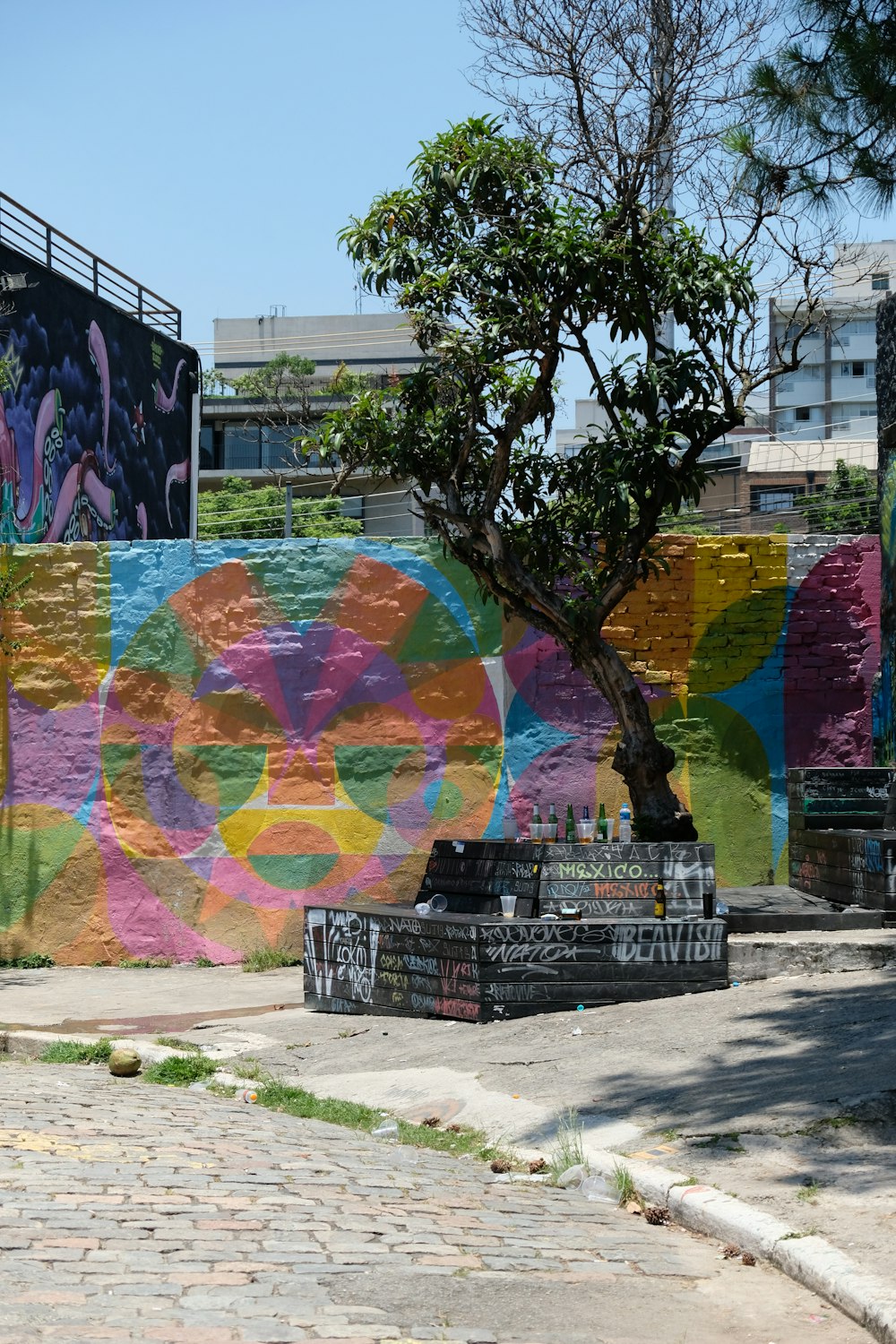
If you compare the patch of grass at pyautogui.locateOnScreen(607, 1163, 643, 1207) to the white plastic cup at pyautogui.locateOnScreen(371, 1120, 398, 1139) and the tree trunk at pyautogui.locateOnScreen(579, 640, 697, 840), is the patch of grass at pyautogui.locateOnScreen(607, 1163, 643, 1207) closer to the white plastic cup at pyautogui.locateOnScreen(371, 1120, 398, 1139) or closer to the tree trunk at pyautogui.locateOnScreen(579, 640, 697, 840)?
the white plastic cup at pyautogui.locateOnScreen(371, 1120, 398, 1139)

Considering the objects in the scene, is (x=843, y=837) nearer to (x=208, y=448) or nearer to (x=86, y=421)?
(x=86, y=421)

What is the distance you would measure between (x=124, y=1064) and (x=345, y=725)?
5232 millimetres

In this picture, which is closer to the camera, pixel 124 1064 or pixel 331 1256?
pixel 331 1256

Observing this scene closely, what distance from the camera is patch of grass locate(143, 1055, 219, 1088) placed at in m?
8.41

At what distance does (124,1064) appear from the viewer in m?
8.59

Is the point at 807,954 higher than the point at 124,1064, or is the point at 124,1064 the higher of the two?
the point at 807,954

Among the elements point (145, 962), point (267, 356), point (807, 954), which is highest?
point (267, 356)

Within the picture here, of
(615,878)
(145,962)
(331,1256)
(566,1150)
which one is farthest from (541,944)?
(145,962)

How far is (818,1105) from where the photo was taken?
20.8 feet

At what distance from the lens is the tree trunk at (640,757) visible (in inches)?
426

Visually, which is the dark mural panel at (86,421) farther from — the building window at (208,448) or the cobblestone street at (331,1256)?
the building window at (208,448)

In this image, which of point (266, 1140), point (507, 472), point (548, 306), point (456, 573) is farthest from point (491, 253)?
point (266, 1140)

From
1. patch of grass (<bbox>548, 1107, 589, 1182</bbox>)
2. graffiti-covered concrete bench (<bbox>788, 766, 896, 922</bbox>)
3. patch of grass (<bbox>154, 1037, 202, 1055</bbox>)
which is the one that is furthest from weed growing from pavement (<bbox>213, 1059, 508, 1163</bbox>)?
graffiti-covered concrete bench (<bbox>788, 766, 896, 922</bbox>)

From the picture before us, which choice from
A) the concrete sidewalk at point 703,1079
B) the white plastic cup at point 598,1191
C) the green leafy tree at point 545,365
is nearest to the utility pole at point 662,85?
the green leafy tree at point 545,365
